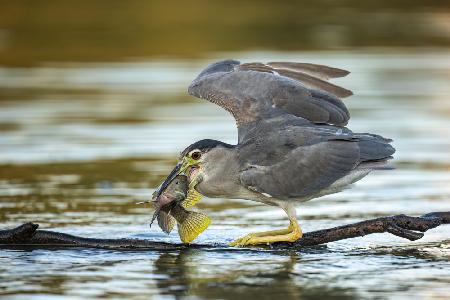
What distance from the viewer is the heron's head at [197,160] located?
11.6 meters

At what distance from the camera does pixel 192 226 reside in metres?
11.7

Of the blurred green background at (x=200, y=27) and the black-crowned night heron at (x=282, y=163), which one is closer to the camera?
the black-crowned night heron at (x=282, y=163)

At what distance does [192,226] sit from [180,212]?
17 centimetres

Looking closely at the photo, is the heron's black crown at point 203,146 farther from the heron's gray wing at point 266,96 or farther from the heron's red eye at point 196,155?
the heron's gray wing at point 266,96

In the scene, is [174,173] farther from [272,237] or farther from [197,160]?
[272,237]

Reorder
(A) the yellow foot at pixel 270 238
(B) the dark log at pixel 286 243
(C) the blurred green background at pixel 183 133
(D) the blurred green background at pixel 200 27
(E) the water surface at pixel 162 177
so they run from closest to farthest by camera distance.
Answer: (E) the water surface at pixel 162 177
(C) the blurred green background at pixel 183 133
(B) the dark log at pixel 286 243
(A) the yellow foot at pixel 270 238
(D) the blurred green background at pixel 200 27

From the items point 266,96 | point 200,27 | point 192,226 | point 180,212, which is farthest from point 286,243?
point 200,27

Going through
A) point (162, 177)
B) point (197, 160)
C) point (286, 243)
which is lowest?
point (286, 243)

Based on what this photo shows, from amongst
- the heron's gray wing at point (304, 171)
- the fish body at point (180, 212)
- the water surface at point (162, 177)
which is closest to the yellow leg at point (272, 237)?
the water surface at point (162, 177)

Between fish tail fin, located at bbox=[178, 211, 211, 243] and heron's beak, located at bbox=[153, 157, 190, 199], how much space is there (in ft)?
1.31

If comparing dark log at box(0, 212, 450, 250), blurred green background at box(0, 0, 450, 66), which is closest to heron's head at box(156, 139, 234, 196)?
dark log at box(0, 212, 450, 250)

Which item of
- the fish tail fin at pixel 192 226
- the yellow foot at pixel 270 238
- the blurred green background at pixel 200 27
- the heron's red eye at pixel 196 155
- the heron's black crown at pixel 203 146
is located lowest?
the yellow foot at pixel 270 238

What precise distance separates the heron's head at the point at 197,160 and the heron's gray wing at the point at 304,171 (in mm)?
329

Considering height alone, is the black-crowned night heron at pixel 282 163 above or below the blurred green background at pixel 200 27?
below
